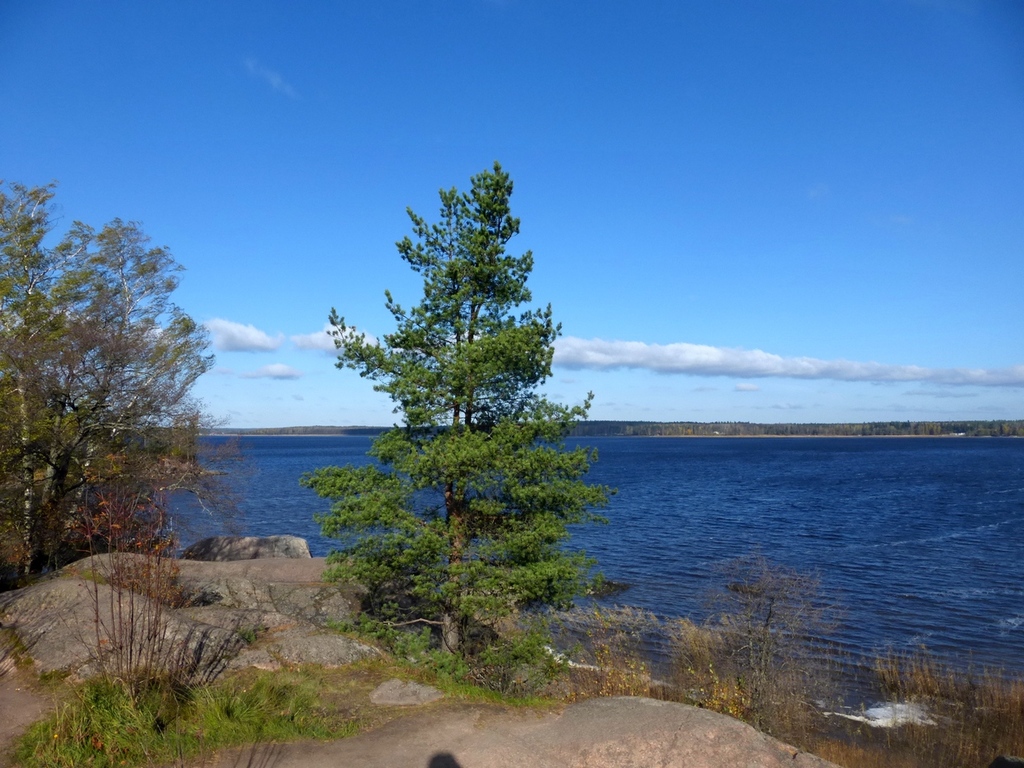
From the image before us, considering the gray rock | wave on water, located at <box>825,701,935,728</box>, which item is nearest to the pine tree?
the gray rock

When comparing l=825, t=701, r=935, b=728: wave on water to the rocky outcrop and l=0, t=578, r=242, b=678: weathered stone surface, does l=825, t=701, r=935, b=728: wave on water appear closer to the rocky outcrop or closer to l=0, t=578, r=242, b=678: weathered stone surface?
the rocky outcrop

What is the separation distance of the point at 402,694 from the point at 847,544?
105 ft

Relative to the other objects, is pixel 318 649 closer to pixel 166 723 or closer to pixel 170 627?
pixel 170 627

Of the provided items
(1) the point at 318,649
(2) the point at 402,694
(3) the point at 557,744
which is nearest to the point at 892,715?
(3) the point at 557,744

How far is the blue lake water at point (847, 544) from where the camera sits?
73.9ft

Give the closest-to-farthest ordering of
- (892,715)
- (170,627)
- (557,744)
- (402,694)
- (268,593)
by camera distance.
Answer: (557,744) → (402,694) → (170,627) → (892,715) → (268,593)

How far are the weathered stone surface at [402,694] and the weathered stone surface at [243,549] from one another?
1485 centimetres

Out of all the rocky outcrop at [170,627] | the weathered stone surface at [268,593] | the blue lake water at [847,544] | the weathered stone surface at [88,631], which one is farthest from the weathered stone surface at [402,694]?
the blue lake water at [847,544]

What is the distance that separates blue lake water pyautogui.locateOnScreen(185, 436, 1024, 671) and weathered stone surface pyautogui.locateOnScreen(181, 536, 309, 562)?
2.25 feet

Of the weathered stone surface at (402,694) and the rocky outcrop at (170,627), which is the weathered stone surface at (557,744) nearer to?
the weathered stone surface at (402,694)

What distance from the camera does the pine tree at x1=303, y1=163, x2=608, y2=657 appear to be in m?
12.1

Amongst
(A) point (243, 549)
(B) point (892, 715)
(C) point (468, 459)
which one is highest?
(C) point (468, 459)

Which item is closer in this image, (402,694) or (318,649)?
(402,694)

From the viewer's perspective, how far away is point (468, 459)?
1206 cm
